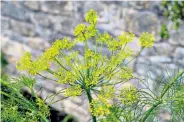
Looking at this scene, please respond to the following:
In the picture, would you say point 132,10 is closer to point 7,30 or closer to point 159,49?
point 159,49

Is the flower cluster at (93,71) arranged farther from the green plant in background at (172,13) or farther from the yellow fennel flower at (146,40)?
the green plant in background at (172,13)

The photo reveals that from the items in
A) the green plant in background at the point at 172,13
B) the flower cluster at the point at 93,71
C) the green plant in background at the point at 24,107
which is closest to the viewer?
the flower cluster at the point at 93,71

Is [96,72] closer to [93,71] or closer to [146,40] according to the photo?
[93,71]

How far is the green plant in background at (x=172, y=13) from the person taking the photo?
337 cm

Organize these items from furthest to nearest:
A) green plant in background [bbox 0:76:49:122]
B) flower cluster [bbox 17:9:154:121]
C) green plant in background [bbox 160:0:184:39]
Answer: green plant in background [bbox 160:0:184:39], green plant in background [bbox 0:76:49:122], flower cluster [bbox 17:9:154:121]

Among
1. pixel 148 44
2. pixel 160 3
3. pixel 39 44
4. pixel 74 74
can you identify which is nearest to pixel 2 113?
pixel 74 74

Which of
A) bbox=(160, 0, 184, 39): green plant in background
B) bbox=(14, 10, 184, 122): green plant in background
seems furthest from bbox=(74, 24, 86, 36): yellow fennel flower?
bbox=(160, 0, 184, 39): green plant in background

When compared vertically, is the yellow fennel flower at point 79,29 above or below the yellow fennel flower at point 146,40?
above

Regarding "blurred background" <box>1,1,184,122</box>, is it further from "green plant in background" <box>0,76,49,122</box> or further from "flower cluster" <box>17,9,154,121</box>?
"flower cluster" <box>17,9,154,121</box>

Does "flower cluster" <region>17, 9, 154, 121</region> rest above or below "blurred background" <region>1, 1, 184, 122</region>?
above

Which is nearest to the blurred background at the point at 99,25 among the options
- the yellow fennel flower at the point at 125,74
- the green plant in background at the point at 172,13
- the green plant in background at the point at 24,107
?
the green plant in background at the point at 172,13

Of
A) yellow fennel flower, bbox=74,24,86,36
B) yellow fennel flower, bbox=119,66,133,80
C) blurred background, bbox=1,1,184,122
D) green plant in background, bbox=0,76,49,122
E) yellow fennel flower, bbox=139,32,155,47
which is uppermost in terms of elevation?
yellow fennel flower, bbox=74,24,86,36

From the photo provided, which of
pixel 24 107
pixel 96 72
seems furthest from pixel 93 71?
pixel 24 107

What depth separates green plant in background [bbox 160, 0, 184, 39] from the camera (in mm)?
3369
